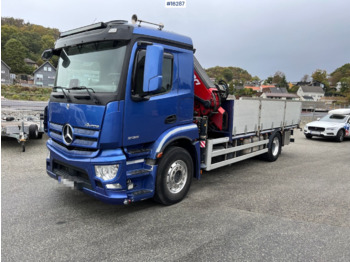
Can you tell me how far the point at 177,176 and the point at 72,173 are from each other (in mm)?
1725

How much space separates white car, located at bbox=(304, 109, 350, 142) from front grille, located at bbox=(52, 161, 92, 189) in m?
13.2

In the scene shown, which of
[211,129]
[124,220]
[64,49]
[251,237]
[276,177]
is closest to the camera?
[251,237]

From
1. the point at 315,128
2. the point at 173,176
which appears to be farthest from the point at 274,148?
the point at 315,128

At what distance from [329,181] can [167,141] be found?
4.39 m

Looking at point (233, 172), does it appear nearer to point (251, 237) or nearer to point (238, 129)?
point (238, 129)

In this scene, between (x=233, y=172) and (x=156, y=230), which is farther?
(x=233, y=172)

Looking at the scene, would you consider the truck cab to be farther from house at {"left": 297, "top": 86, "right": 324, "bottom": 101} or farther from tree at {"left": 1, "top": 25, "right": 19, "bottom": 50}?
house at {"left": 297, "top": 86, "right": 324, "bottom": 101}

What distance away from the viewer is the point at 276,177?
6.71 m

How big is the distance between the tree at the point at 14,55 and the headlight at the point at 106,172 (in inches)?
3359

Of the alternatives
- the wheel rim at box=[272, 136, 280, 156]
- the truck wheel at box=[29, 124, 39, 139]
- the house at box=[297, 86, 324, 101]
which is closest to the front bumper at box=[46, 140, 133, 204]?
the truck wheel at box=[29, 124, 39, 139]

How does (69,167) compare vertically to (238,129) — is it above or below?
below

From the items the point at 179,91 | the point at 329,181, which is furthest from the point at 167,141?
the point at 329,181

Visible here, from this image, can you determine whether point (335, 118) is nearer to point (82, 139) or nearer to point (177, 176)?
point (177, 176)

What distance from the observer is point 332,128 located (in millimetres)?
13703
